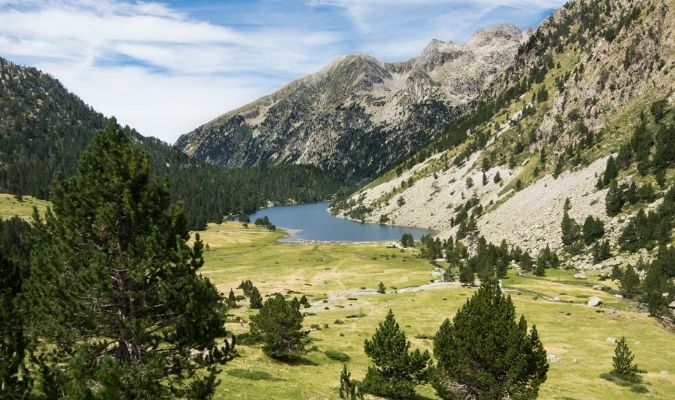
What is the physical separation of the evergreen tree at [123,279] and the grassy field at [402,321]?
35.4 feet

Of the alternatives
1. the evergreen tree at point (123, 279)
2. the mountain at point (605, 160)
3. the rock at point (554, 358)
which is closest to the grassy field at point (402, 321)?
the rock at point (554, 358)

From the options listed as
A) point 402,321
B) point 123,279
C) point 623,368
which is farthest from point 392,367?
point 402,321

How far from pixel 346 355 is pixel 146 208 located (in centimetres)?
3372

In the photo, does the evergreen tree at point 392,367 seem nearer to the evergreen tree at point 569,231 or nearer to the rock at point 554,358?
the rock at point 554,358

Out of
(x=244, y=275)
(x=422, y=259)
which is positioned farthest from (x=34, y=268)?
(x=422, y=259)

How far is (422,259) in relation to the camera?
14762 cm

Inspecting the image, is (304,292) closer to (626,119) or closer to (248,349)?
(248,349)

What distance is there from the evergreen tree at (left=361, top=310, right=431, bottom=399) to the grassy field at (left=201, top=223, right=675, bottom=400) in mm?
3481

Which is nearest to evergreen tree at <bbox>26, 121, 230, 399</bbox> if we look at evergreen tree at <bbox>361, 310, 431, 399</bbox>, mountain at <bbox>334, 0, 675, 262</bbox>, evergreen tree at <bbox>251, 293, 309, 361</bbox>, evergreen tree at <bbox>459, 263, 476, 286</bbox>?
evergreen tree at <bbox>361, 310, 431, 399</bbox>

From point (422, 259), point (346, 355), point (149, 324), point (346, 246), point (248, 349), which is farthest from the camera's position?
point (346, 246)

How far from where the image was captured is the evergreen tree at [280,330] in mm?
42719

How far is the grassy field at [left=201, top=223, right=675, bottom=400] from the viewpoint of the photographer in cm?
3916

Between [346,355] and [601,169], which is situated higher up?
[601,169]

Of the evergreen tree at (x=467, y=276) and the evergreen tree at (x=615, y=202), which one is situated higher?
the evergreen tree at (x=615, y=202)
